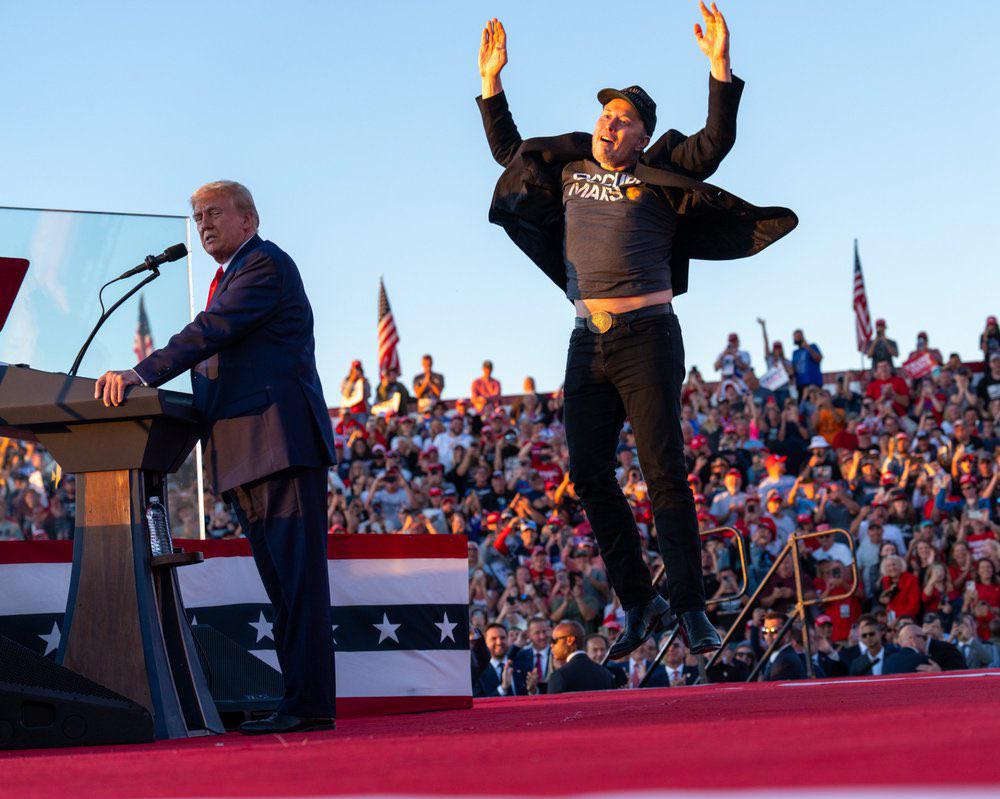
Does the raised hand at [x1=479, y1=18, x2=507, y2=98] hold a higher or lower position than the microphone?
higher

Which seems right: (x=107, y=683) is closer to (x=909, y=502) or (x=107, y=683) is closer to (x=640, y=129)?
(x=640, y=129)

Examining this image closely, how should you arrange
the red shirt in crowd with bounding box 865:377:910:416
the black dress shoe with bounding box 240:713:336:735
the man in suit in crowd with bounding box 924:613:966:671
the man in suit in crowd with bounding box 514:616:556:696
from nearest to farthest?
the black dress shoe with bounding box 240:713:336:735, the man in suit in crowd with bounding box 924:613:966:671, the man in suit in crowd with bounding box 514:616:556:696, the red shirt in crowd with bounding box 865:377:910:416

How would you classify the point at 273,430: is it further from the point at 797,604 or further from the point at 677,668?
the point at 677,668

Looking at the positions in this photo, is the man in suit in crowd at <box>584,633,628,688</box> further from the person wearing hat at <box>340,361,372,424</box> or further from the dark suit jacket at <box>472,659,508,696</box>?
the person wearing hat at <box>340,361,372,424</box>

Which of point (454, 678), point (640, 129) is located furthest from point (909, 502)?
point (640, 129)

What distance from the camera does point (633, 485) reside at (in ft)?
46.9

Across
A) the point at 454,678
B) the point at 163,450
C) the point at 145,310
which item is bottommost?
the point at 454,678

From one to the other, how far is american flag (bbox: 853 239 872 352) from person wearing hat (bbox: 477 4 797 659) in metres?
20.6

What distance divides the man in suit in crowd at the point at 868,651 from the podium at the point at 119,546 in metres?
6.58

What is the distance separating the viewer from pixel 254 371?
4.50 m

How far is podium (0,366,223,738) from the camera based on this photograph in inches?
169

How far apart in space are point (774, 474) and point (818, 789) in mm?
12832

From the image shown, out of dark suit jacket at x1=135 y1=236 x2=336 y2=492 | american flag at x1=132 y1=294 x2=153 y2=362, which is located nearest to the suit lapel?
dark suit jacket at x1=135 y1=236 x2=336 y2=492

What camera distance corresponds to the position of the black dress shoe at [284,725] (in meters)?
4.21
